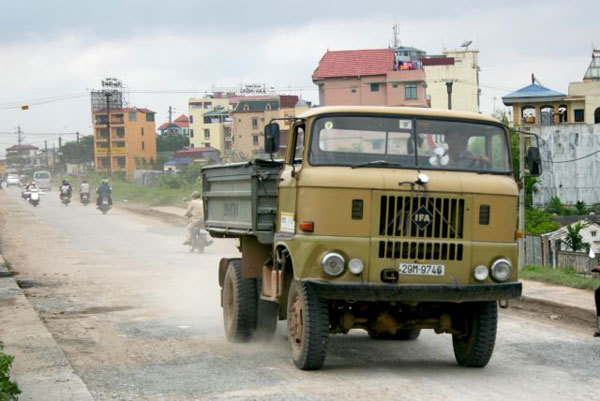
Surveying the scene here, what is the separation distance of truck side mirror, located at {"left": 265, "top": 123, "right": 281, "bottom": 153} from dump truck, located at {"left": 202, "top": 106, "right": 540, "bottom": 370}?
0.04 feet

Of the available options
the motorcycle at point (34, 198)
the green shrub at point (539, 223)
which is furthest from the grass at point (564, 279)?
the motorcycle at point (34, 198)

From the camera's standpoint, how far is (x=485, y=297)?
900 cm

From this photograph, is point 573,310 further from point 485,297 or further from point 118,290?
point 118,290

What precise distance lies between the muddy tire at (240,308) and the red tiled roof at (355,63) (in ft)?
246

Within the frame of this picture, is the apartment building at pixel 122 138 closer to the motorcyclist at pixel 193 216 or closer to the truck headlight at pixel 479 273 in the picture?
the motorcyclist at pixel 193 216

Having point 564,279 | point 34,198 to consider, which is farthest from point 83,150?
point 564,279

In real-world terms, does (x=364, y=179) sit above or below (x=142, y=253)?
above

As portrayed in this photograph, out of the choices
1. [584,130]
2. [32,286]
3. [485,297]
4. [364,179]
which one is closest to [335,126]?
[364,179]

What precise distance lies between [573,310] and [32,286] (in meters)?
9.56

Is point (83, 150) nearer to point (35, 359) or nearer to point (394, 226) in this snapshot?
point (35, 359)

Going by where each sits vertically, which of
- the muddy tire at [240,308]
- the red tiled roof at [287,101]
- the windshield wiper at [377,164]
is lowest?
the muddy tire at [240,308]

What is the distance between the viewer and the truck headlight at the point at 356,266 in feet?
28.9

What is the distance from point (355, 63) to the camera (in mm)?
86688

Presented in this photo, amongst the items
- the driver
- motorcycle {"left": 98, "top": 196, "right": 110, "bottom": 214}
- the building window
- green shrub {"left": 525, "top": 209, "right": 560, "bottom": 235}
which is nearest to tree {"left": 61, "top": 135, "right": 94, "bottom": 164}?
the building window
